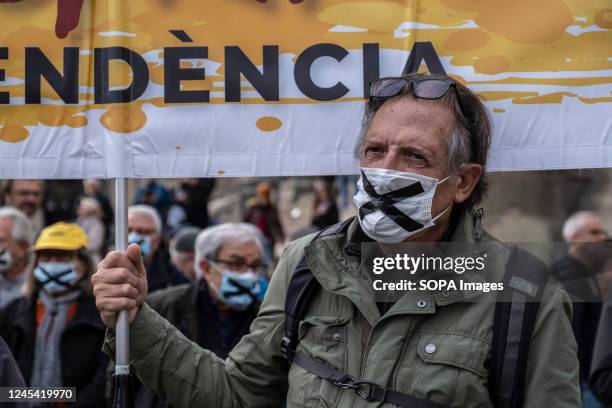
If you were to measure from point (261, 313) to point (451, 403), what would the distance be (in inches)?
29.1

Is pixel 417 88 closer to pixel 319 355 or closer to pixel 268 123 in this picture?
pixel 268 123

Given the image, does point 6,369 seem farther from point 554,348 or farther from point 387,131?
point 554,348

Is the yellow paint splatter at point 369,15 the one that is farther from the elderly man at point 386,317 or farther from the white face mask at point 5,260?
the white face mask at point 5,260

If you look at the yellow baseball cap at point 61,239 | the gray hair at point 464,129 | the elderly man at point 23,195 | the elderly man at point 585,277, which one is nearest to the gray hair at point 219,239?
the yellow baseball cap at point 61,239

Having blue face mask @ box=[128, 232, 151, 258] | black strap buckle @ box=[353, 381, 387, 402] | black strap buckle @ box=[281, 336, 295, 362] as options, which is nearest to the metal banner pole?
black strap buckle @ box=[281, 336, 295, 362]

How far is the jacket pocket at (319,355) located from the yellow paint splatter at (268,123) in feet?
2.73

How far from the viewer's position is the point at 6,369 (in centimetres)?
400

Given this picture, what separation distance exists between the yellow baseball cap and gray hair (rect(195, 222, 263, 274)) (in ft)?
2.69

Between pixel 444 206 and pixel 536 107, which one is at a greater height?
pixel 536 107

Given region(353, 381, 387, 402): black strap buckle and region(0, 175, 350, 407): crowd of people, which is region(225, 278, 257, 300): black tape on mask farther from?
region(353, 381, 387, 402): black strap buckle

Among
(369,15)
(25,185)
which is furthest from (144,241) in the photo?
(369,15)

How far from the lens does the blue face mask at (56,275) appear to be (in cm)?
584

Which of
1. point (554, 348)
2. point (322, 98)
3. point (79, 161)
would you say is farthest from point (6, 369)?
point (554, 348)

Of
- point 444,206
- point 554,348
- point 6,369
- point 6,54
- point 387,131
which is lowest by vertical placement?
point 6,369
